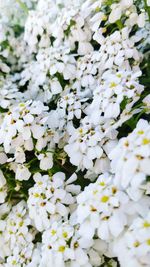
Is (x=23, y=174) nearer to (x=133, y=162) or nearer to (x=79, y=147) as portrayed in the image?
(x=79, y=147)

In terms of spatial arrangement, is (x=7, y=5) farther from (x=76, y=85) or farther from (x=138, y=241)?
(x=138, y=241)

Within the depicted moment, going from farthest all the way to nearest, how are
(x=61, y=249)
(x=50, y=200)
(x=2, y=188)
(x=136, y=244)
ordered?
(x=2, y=188) → (x=50, y=200) → (x=61, y=249) → (x=136, y=244)

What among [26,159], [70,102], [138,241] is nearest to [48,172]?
[26,159]

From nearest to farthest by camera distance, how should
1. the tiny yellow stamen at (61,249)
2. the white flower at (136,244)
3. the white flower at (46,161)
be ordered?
the white flower at (136,244)
the tiny yellow stamen at (61,249)
the white flower at (46,161)

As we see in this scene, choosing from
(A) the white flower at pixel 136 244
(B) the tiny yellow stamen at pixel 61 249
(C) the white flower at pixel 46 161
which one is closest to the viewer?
(A) the white flower at pixel 136 244

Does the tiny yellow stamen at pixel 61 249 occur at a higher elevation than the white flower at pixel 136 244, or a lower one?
lower

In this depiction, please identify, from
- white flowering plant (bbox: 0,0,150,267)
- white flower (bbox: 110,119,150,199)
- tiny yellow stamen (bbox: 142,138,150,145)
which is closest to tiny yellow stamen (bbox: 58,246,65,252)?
white flowering plant (bbox: 0,0,150,267)

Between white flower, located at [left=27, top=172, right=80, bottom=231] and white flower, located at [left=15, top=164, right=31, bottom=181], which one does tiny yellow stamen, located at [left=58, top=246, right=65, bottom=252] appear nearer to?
white flower, located at [left=27, top=172, right=80, bottom=231]

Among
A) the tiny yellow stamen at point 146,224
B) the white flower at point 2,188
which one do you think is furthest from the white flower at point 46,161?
the tiny yellow stamen at point 146,224

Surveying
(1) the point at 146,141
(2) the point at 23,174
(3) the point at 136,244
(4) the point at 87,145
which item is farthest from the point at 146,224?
(2) the point at 23,174

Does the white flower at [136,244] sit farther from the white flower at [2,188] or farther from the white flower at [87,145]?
the white flower at [2,188]
